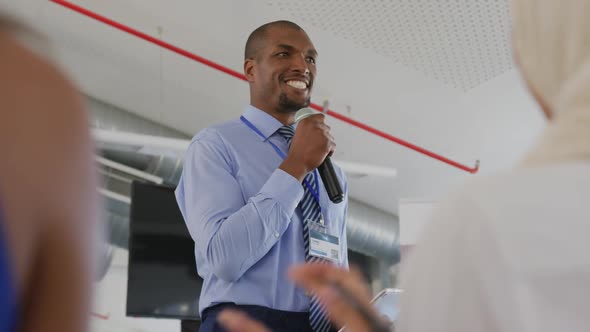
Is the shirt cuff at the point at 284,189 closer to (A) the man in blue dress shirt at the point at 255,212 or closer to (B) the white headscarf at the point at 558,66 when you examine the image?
(A) the man in blue dress shirt at the point at 255,212

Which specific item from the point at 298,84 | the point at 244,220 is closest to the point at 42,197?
the point at 244,220

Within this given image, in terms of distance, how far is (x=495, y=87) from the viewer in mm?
5188

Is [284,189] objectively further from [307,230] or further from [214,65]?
[214,65]

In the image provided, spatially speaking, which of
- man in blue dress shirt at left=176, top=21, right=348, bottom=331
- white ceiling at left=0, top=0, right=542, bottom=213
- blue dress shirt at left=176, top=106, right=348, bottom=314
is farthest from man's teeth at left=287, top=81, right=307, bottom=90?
white ceiling at left=0, top=0, right=542, bottom=213

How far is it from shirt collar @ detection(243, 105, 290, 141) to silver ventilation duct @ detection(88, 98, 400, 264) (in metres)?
4.21

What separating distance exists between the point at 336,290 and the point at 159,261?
444 centimetres

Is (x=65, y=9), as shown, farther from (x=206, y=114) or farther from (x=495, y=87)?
(x=495, y=87)

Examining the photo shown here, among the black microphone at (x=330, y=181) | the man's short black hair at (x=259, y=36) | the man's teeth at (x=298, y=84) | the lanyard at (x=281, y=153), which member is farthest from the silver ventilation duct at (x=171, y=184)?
the black microphone at (x=330, y=181)

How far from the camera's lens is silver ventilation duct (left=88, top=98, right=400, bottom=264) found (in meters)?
6.32

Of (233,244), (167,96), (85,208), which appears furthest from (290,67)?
(167,96)

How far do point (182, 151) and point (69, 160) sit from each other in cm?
457

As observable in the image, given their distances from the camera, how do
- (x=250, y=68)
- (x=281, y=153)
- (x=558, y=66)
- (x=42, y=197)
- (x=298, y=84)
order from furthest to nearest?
1. (x=250, y=68)
2. (x=298, y=84)
3. (x=281, y=153)
4. (x=558, y=66)
5. (x=42, y=197)

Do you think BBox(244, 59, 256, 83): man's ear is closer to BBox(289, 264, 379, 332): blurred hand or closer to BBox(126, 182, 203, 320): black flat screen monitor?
BBox(289, 264, 379, 332): blurred hand

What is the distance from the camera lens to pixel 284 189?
1.76 metres
